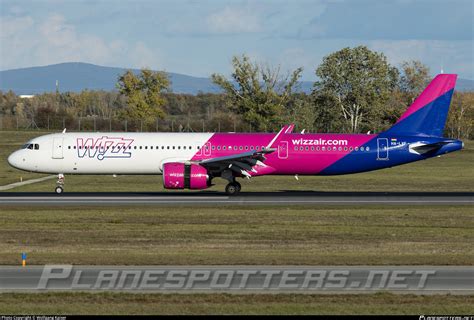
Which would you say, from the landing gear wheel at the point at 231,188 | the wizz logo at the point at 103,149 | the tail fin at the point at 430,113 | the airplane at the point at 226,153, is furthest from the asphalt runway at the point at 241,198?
the tail fin at the point at 430,113

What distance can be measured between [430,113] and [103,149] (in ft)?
64.4

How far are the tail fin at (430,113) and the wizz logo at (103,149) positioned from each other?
15957 mm

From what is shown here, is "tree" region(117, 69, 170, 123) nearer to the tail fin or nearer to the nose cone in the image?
the nose cone

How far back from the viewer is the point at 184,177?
45438mm

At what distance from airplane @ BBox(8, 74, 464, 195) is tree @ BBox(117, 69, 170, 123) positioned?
65788 mm

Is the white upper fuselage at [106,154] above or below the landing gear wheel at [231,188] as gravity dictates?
above

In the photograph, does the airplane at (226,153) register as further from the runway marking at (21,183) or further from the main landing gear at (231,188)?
the runway marking at (21,183)

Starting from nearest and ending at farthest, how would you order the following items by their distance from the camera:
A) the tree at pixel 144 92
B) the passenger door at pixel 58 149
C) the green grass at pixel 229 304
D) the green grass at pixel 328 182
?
the green grass at pixel 229 304 < the passenger door at pixel 58 149 < the green grass at pixel 328 182 < the tree at pixel 144 92

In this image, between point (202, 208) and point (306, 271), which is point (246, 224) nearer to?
point (202, 208)

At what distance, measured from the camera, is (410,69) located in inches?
5723

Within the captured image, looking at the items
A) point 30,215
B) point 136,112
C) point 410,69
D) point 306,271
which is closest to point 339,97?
→ point 136,112

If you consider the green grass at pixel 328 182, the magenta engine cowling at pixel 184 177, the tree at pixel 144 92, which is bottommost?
the green grass at pixel 328 182

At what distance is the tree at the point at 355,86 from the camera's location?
102 metres

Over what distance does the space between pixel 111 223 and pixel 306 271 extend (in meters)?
13.4
